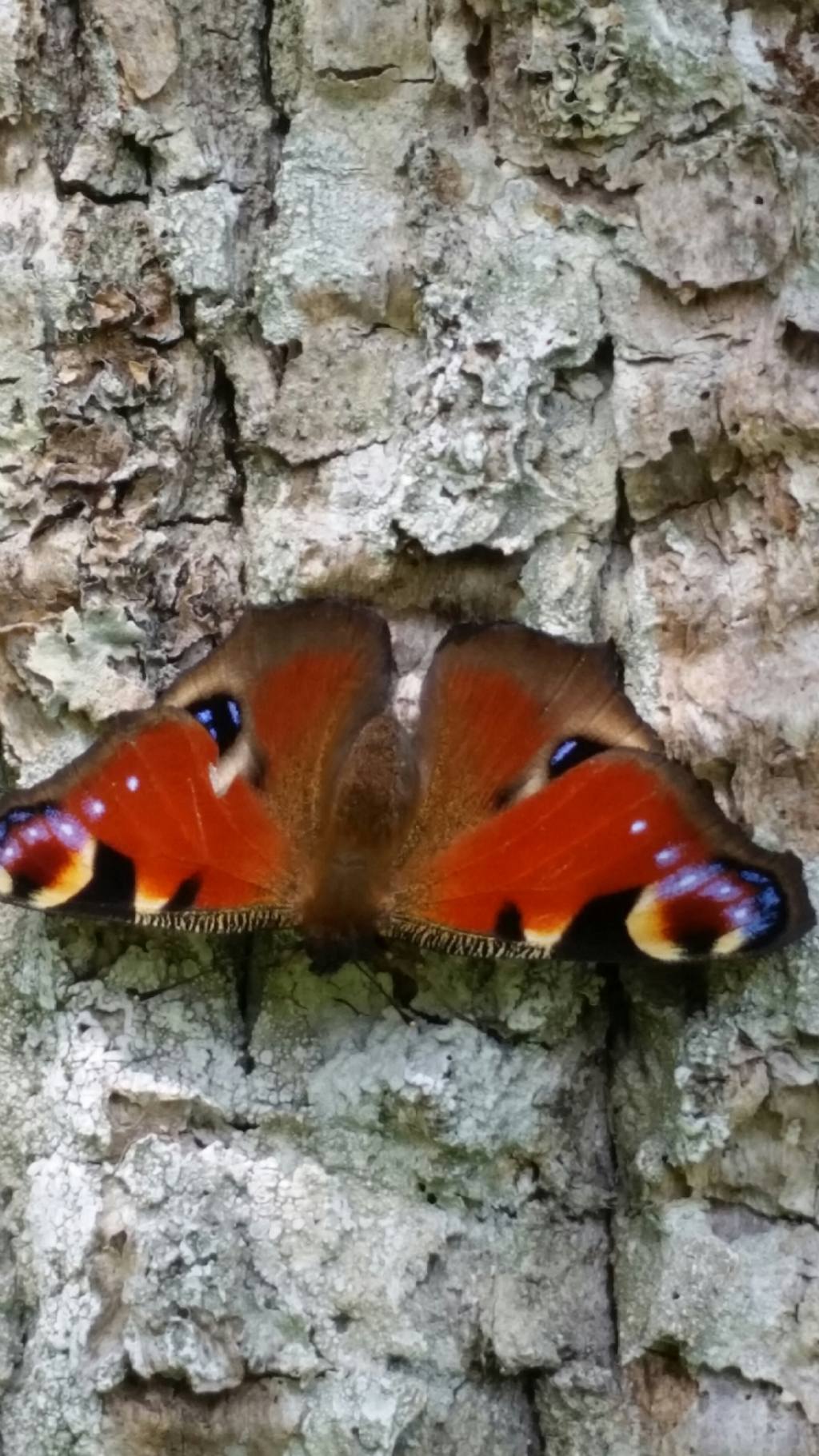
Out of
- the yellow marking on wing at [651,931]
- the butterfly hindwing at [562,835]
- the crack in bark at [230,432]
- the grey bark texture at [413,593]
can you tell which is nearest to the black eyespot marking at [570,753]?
the butterfly hindwing at [562,835]

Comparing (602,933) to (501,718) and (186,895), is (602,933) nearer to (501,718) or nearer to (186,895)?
(501,718)

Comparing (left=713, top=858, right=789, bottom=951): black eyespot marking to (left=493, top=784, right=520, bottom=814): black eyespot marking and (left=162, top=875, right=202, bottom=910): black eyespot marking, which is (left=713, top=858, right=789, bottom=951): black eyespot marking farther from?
(left=162, top=875, right=202, bottom=910): black eyespot marking

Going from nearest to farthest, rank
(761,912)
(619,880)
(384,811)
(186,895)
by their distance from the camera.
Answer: (761,912), (619,880), (186,895), (384,811)

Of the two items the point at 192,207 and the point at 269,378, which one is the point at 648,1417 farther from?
the point at 192,207

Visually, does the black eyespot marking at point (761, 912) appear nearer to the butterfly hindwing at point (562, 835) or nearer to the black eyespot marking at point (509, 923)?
the butterfly hindwing at point (562, 835)

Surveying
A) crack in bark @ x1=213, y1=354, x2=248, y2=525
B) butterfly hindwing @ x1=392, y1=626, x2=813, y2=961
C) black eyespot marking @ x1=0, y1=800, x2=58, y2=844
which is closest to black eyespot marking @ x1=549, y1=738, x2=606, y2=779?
butterfly hindwing @ x1=392, y1=626, x2=813, y2=961

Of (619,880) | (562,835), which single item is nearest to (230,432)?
(562,835)
